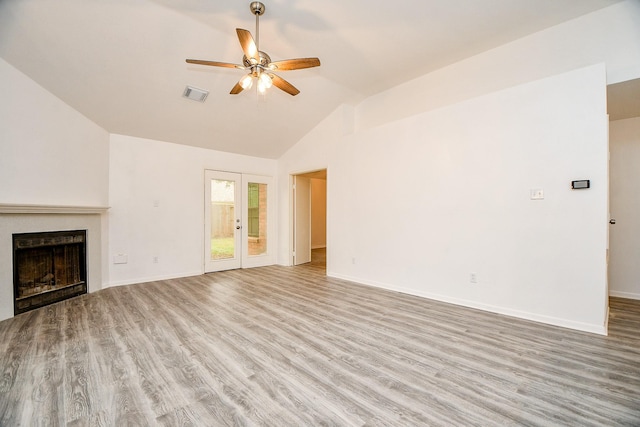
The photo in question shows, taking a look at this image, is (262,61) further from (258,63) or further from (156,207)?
(156,207)

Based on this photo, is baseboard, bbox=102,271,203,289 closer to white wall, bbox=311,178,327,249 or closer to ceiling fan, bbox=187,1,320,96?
ceiling fan, bbox=187,1,320,96

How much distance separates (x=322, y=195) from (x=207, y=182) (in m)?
4.65

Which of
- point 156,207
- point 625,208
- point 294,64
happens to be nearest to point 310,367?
point 294,64

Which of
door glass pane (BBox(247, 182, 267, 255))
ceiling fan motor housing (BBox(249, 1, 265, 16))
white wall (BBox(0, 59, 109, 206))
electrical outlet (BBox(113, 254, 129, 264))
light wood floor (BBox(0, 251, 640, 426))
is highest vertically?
ceiling fan motor housing (BBox(249, 1, 265, 16))

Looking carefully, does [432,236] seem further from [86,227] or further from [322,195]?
[322,195]

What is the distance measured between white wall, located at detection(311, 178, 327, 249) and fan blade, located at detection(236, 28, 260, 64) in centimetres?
675

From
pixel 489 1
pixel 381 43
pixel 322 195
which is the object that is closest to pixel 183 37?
pixel 381 43

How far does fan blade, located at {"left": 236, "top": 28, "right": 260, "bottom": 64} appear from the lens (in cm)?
229

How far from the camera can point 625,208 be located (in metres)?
4.04

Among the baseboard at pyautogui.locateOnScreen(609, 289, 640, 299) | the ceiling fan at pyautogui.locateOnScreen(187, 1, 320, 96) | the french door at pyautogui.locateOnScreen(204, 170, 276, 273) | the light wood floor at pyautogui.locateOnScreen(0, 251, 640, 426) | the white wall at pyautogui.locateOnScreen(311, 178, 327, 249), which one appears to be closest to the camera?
Answer: the light wood floor at pyautogui.locateOnScreen(0, 251, 640, 426)

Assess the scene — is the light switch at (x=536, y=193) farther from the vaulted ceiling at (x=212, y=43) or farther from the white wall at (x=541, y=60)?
the vaulted ceiling at (x=212, y=43)

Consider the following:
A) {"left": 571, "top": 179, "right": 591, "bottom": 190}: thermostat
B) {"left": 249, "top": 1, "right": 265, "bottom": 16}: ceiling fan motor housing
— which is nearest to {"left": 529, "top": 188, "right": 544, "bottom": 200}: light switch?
{"left": 571, "top": 179, "right": 591, "bottom": 190}: thermostat

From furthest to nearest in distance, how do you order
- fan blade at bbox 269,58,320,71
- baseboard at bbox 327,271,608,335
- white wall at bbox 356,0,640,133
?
1. white wall at bbox 356,0,640,133
2. baseboard at bbox 327,271,608,335
3. fan blade at bbox 269,58,320,71

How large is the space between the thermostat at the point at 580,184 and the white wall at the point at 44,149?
636 cm
